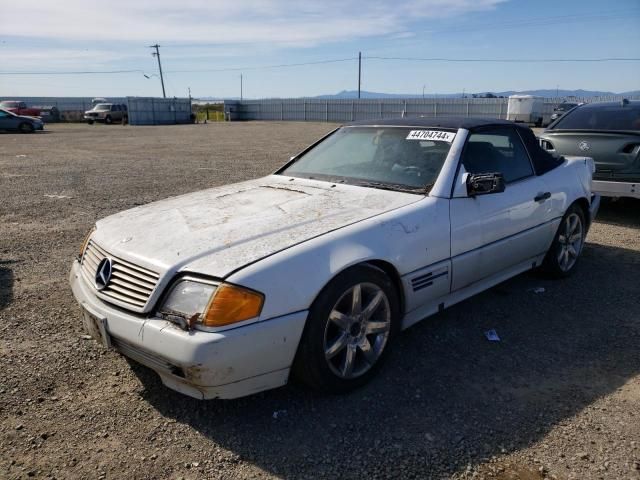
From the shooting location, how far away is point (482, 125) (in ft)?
13.2

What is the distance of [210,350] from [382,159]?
214cm

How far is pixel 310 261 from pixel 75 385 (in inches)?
62.5

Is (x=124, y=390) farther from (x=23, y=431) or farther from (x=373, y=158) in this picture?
(x=373, y=158)

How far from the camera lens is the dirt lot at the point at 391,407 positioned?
94.3 inches

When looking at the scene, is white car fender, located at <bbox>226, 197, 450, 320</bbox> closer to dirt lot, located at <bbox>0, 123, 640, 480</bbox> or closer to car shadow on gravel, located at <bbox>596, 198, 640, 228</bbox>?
dirt lot, located at <bbox>0, 123, 640, 480</bbox>

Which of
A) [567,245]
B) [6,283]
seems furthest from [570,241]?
[6,283]

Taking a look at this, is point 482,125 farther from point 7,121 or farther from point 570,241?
point 7,121

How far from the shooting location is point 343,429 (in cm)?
264

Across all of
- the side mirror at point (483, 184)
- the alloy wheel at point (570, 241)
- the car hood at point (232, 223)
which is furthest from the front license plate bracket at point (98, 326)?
the alloy wheel at point (570, 241)

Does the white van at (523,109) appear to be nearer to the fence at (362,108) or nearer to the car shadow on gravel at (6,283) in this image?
the fence at (362,108)

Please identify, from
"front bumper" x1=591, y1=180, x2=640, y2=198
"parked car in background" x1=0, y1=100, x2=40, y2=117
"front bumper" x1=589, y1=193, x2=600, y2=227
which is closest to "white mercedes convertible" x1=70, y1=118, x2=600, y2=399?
"front bumper" x1=589, y1=193, x2=600, y2=227

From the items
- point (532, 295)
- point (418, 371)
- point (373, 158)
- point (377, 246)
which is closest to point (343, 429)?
point (418, 371)

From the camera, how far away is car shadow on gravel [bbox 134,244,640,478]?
245cm

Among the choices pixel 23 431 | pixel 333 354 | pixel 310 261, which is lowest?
pixel 23 431
